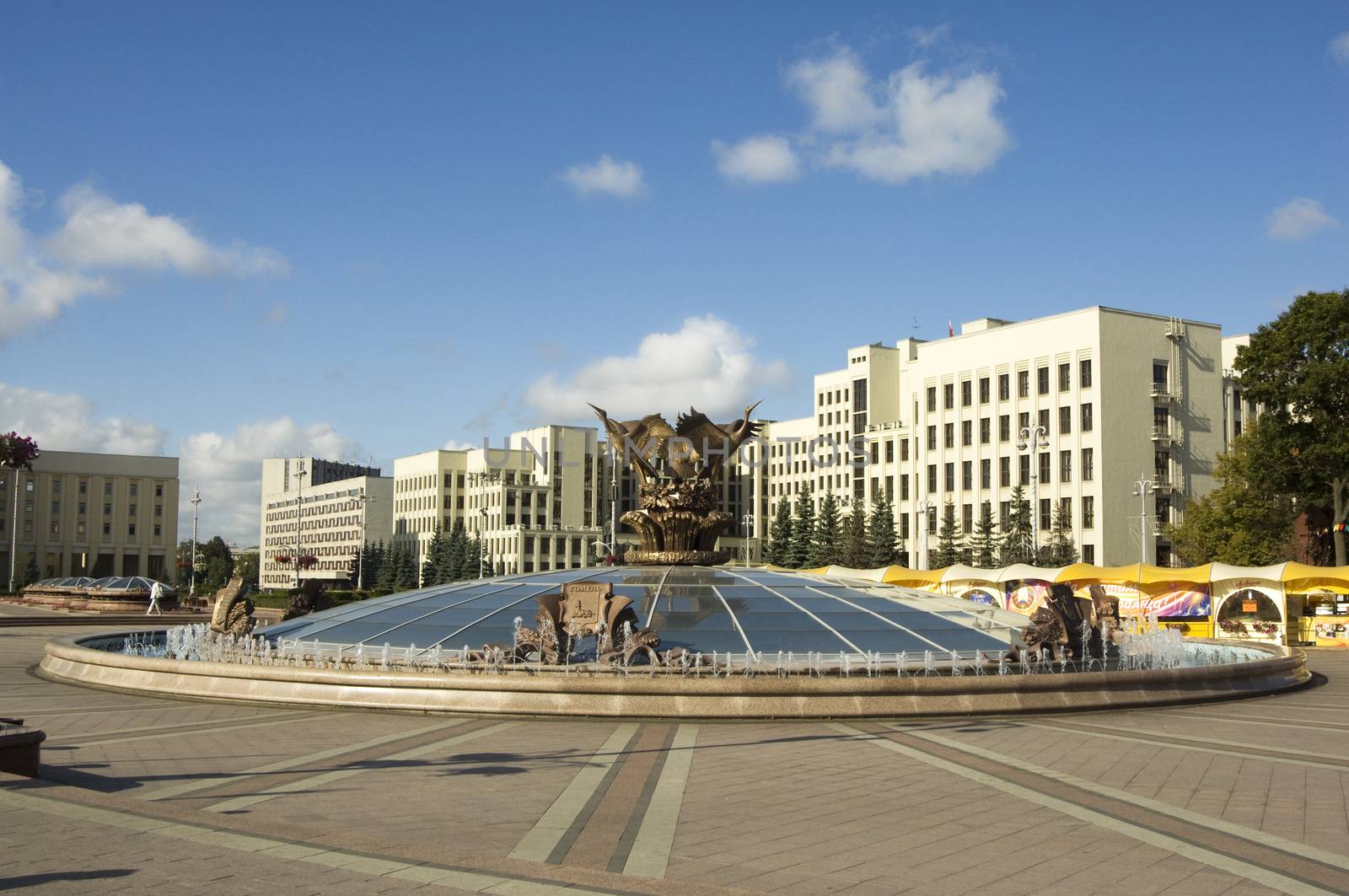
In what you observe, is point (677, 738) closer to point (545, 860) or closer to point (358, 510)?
point (545, 860)

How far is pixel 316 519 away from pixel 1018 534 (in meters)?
94.8

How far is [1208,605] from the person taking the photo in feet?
104

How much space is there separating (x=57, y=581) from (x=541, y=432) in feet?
175

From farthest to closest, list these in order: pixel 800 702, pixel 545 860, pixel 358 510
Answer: pixel 358 510
pixel 800 702
pixel 545 860

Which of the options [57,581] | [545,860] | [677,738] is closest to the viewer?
[545,860]

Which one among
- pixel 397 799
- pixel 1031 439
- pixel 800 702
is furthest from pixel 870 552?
pixel 397 799

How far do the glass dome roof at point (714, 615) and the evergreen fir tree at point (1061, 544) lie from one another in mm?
37134

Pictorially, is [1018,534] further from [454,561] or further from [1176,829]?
[1176,829]

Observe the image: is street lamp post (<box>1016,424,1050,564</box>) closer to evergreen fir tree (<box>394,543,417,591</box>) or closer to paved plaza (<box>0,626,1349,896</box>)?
paved plaza (<box>0,626,1349,896</box>)

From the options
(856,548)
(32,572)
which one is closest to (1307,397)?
(856,548)

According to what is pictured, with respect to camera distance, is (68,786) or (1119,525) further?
(1119,525)

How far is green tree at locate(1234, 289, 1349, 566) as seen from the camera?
131 ft

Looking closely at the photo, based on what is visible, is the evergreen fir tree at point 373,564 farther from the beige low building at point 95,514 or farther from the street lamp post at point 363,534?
the beige low building at point 95,514

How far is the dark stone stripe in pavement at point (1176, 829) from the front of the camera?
6.88 metres
